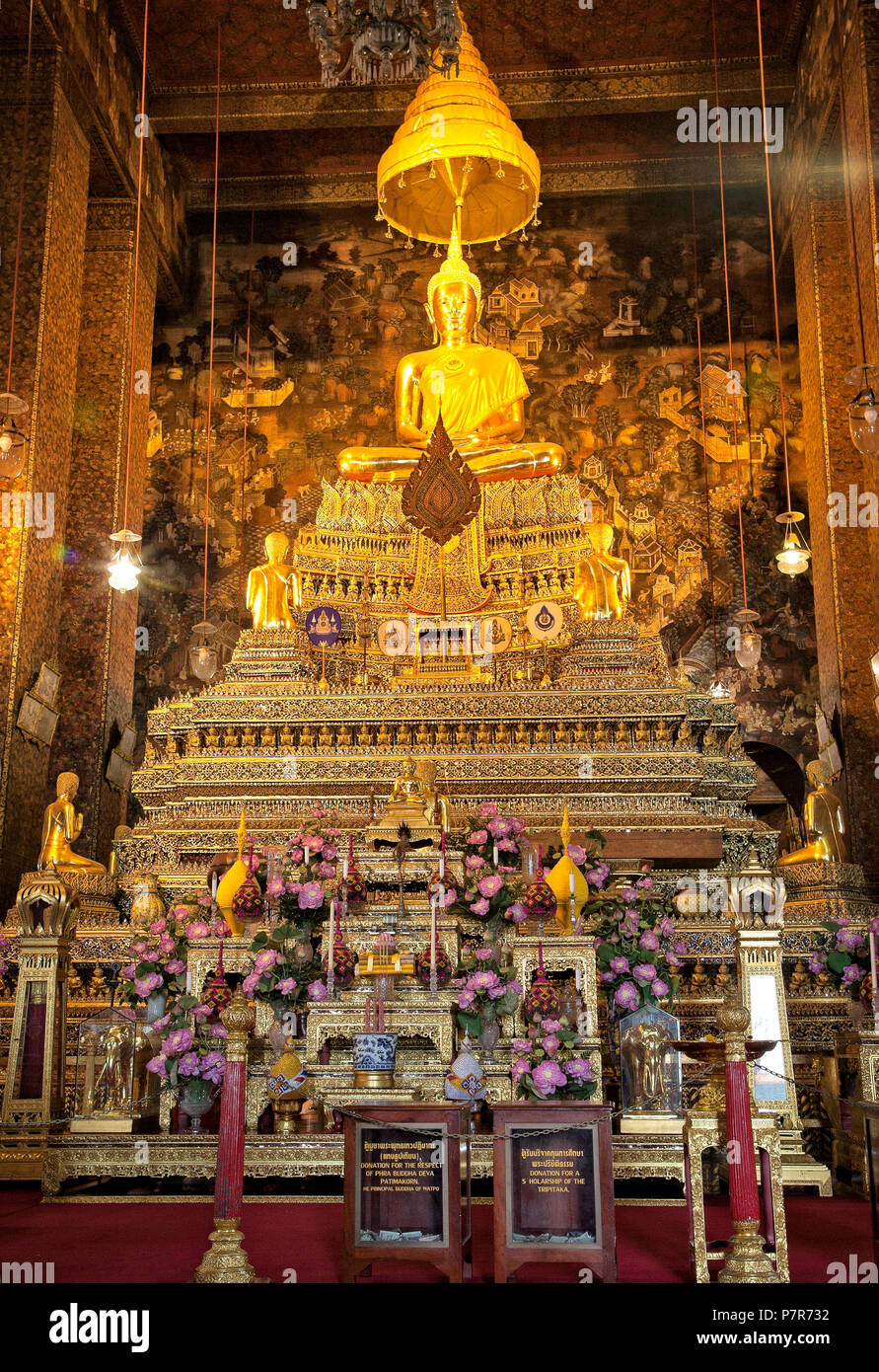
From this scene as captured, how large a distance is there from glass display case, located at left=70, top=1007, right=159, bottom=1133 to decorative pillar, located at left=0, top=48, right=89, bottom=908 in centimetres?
316

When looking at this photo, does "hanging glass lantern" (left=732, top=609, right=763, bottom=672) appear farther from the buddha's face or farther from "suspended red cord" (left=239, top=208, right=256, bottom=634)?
"suspended red cord" (left=239, top=208, right=256, bottom=634)

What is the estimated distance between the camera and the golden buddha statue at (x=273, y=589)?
860 cm

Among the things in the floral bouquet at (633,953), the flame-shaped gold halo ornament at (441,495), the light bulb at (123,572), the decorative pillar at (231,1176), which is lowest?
the decorative pillar at (231,1176)

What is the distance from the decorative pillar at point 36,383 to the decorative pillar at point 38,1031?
291 centimetres

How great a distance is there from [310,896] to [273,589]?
4.39 metres

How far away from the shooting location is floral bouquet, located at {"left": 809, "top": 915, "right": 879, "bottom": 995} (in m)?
5.20

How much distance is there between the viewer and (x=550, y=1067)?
361 centimetres

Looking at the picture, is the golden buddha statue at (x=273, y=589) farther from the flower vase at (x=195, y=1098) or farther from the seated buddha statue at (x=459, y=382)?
the flower vase at (x=195, y=1098)

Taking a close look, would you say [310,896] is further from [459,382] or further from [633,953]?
[459,382]

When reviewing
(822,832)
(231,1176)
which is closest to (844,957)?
(822,832)

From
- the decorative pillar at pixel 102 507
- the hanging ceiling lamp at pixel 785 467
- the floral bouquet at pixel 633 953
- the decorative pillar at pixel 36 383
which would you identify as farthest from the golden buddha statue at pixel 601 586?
the floral bouquet at pixel 633 953

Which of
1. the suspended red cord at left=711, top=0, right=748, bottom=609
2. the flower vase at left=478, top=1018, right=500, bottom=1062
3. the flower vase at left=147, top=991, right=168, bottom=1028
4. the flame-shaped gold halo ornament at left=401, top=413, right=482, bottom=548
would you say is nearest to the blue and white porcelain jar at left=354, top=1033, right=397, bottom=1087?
the flower vase at left=478, top=1018, right=500, bottom=1062
